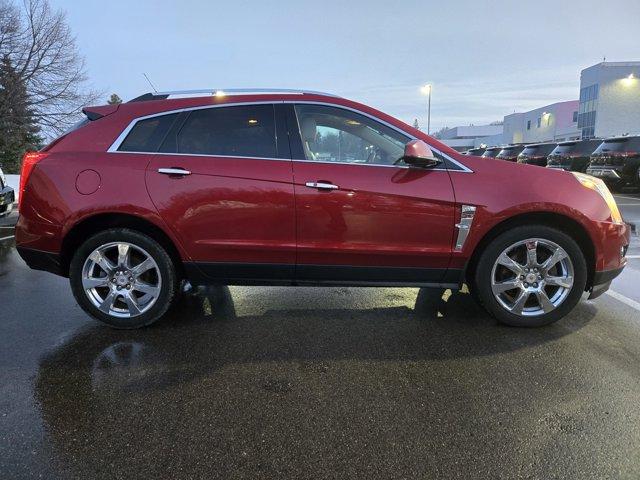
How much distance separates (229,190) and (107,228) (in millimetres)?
1025

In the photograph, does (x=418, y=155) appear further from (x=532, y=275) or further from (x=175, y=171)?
(x=175, y=171)

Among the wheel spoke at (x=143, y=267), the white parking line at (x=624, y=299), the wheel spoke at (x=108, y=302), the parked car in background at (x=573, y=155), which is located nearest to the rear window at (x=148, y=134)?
the wheel spoke at (x=143, y=267)

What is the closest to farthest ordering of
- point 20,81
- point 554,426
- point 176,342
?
point 554,426 → point 176,342 → point 20,81

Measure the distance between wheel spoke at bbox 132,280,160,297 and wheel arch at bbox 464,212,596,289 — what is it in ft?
Answer: 7.84

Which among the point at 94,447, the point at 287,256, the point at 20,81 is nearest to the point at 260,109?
the point at 287,256

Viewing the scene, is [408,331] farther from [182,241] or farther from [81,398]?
[81,398]

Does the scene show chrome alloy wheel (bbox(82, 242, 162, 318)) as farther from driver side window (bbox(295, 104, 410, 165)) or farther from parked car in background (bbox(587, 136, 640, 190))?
parked car in background (bbox(587, 136, 640, 190))

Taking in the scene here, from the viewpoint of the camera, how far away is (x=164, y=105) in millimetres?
3746

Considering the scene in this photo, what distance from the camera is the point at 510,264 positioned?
145 inches

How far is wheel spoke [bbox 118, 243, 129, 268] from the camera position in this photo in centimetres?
371

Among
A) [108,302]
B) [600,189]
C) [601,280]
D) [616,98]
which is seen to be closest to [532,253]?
[601,280]

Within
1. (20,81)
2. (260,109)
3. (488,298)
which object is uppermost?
(20,81)

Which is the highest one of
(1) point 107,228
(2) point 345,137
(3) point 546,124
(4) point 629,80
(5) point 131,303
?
(4) point 629,80

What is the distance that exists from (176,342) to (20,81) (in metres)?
23.9
